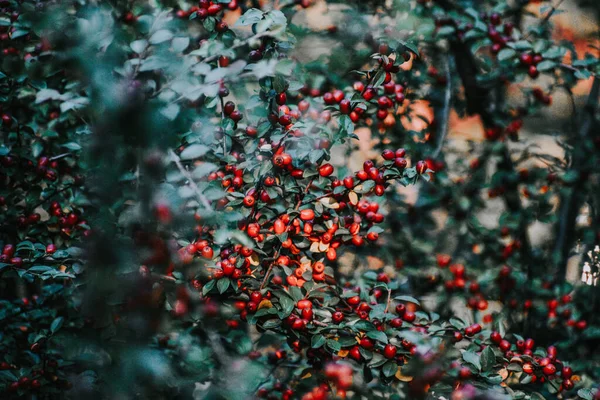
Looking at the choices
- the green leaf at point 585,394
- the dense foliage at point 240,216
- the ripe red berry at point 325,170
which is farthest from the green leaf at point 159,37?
the green leaf at point 585,394

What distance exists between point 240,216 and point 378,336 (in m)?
0.45

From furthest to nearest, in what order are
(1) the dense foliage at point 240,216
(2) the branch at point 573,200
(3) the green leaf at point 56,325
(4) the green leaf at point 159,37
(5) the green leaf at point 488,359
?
(2) the branch at point 573,200, (3) the green leaf at point 56,325, (5) the green leaf at point 488,359, (4) the green leaf at point 159,37, (1) the dense foliage at point 240,216

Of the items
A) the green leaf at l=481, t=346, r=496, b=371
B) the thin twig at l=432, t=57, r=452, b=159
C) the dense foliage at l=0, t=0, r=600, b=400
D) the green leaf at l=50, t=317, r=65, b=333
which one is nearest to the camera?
the dense foliage at l=0, t=0, r=600, b=400

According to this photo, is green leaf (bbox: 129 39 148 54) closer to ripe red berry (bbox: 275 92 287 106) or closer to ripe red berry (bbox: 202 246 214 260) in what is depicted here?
ripe red berry (bbox: 275 92 287 106)

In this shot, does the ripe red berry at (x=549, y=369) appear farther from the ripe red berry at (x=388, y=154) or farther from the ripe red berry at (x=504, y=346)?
the ripe red berry at (x=388, y=154)

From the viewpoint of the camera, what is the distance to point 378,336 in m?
1.30

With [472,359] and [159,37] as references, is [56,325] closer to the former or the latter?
[159,37]

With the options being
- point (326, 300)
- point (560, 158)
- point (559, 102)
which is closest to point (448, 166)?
point (560, 158)

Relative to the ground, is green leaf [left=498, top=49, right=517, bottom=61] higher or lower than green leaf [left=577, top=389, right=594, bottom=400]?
higher

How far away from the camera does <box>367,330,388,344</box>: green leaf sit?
130 centimetres

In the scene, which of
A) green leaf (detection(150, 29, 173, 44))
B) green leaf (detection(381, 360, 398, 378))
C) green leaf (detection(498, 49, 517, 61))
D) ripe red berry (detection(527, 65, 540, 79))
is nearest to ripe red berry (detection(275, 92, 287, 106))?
green leaf (detection(150, 29, 173, 44))

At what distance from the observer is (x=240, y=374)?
123cm

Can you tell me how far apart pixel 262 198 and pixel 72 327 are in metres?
0.66

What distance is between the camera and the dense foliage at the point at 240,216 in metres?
1.02
